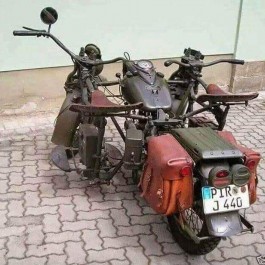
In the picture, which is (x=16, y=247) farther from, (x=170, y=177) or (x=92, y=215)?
(x=170, y=177)

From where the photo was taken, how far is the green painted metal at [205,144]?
275 cm

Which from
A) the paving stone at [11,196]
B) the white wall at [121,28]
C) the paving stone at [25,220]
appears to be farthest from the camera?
the white wall at [121,28]

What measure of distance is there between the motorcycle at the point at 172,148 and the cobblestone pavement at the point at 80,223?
189 millimetres

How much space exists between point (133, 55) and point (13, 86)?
1.61 m

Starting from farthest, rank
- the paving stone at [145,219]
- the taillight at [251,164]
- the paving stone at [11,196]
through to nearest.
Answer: the paving stone at [11,196], the paving stone at [145,219], the taillight at [251,164]

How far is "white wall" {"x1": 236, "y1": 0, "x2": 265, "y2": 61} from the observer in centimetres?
640

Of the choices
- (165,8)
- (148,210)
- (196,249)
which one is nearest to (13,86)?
(165,8)

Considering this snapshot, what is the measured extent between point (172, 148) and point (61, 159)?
146 cm

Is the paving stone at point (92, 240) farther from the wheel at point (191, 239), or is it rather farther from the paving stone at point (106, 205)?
the wheel at point (191, 239)

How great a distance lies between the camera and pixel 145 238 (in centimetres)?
341

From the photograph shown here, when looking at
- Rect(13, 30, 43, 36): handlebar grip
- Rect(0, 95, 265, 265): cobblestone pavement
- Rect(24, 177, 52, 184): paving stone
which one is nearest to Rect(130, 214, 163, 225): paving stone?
Rect(0, 95, 265, 265): cobblestone pavement

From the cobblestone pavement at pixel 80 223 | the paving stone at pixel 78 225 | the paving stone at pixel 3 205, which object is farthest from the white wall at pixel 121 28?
the paving stone at pixel 78 225

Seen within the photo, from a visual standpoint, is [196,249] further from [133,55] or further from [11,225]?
[133,55]

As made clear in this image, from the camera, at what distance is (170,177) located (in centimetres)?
272
